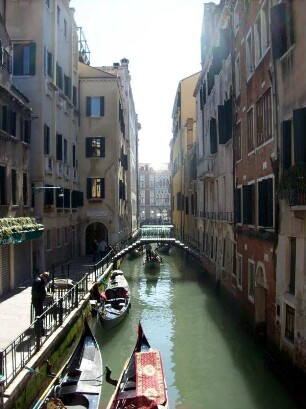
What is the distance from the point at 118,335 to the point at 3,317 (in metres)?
4.47

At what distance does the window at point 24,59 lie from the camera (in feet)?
75.0

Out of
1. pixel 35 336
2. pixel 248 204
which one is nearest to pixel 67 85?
pixel 248 204

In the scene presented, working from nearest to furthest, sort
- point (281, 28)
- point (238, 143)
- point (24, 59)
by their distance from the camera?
point (281, 28), point (238, 143), point (24, 59)

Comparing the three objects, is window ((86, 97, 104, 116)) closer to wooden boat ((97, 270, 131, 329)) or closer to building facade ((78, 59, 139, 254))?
building facade ((78, 59, 139, 254))

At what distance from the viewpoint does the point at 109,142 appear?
33.3 metres

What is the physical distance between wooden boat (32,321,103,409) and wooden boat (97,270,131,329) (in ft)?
18.1

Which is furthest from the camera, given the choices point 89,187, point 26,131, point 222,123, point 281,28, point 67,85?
point 89,187

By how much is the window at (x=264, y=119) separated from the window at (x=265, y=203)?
1266 millimetres

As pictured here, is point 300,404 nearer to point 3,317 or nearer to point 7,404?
point 7,404

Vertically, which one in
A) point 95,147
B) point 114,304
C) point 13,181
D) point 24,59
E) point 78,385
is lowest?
point 114,304

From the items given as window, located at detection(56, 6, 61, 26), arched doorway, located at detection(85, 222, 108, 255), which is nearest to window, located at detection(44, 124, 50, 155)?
window, located at detection(56, 6, 61, 26)

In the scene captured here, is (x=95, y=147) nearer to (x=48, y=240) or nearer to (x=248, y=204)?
(x=48, y=240)

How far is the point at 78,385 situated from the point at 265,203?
23.7 feet

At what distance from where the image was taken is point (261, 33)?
47.4ft
